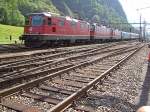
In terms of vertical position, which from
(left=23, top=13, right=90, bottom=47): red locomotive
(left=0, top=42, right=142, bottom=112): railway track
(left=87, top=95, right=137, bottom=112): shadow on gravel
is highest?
(left=23, top=13, right=90, bottom=47): red locomotive

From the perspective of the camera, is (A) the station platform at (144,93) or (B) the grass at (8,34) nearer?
(A) the station platform at (144,93)

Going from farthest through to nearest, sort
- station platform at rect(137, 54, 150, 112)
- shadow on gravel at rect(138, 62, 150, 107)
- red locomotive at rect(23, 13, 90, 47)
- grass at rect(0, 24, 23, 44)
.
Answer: grass at rect(0, 24, 23, 44)
red locomotive at rect(23, 13, 90, 47)
shadow on gravel at rect(138, 62, 150, 107)
station platform at rect(137, 54, 150, 112)

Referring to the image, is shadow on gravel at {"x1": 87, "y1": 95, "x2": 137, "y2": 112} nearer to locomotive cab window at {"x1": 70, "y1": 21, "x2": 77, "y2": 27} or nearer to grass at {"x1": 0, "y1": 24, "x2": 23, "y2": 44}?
locomotive cab window at {"x1": 70, "y1": 21, "x2": 77, "y2": 27}

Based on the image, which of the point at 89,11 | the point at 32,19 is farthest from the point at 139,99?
the point at 89,11

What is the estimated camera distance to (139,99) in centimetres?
801

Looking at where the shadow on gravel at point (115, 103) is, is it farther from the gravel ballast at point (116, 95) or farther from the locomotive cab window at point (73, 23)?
the locomotive cab window at point (73, 23)

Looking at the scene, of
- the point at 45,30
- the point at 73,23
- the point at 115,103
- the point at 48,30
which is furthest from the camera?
the point at 73,23

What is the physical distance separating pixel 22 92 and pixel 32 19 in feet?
59.3

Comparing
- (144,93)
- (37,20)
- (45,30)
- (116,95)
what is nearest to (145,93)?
(144,93)

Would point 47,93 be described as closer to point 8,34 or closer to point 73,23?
point 73,23

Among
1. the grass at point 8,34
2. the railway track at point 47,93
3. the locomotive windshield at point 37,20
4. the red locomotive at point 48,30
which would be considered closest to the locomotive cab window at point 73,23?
the red locomotive at point 48,30

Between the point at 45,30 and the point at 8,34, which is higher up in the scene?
the point at 8,34

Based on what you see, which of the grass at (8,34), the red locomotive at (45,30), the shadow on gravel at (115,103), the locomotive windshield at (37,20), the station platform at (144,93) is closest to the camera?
the shadow on gravel at (115,103)

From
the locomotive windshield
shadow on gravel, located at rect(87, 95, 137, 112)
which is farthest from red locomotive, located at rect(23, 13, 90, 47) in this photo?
shadow on gravel, located at rect(87, 95, 137, 112)
